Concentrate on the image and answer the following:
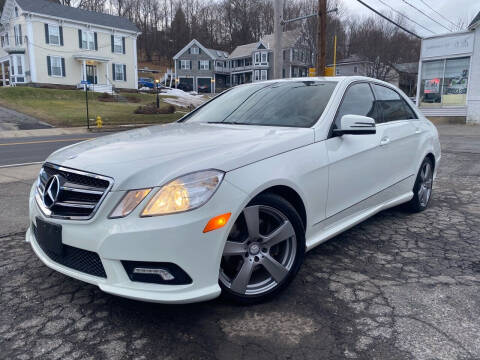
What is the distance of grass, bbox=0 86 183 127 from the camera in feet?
78.5

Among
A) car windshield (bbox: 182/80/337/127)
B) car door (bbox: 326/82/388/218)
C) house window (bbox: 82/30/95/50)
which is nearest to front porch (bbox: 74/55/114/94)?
house window (bbox: 82/30/95/50)

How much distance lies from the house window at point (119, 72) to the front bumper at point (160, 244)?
40.8 m

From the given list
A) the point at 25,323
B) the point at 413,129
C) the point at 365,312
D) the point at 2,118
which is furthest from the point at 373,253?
the point at 2,118

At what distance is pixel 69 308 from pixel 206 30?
257ft

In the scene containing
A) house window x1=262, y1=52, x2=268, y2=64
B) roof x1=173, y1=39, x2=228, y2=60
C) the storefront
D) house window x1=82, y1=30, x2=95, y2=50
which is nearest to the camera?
the storefront

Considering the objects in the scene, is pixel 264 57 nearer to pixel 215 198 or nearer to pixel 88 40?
pixel 88 40

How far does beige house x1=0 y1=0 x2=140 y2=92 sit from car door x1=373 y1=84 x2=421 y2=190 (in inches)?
1415

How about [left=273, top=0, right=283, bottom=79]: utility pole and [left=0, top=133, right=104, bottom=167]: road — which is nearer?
[left=0, top=133, right=104, bottom=167]: road

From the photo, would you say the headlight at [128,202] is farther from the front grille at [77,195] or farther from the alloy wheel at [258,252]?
the alloy wheel at [258,252]

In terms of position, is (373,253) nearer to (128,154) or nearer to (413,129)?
(413,129)

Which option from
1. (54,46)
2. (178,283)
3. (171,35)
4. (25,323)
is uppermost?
(171,35)

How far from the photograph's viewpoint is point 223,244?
2391 mm

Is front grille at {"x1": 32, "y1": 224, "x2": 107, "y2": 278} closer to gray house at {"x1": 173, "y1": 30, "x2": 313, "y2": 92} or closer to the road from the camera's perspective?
the road

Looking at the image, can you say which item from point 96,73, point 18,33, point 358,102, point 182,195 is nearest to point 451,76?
point 358,102
